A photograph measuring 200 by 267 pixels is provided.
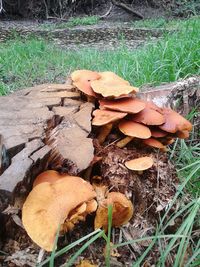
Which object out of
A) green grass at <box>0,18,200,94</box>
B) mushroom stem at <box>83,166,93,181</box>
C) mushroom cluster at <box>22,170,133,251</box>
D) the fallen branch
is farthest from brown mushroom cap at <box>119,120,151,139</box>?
the fallen branch

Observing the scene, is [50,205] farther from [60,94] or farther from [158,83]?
[158,83]

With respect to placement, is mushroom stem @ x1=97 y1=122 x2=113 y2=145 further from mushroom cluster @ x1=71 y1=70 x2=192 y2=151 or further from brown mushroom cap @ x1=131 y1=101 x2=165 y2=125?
brown mushroom cap @ x1=131 y1=101 x2=165 y2=125

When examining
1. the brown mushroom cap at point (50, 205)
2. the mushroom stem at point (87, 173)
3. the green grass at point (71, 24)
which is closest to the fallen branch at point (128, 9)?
the green grass at point (71, 24)

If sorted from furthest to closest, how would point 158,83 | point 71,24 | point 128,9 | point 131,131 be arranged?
1. point 128,9
2. point 71,24
3. point 158,83
4. point 131,131

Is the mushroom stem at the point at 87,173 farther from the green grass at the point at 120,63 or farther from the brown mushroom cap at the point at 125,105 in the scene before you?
the green grass at the point at 120,63

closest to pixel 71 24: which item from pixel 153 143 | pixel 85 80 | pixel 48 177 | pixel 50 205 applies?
pixel 85 80
